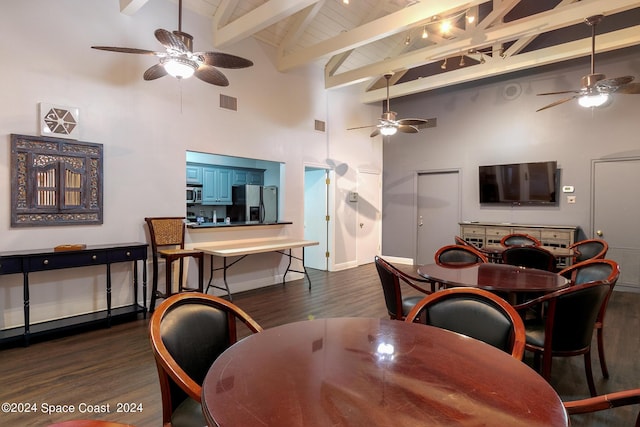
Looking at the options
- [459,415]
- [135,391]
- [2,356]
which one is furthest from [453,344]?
[2,356]

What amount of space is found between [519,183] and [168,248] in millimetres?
5972

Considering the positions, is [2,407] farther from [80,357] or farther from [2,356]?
[2,356]

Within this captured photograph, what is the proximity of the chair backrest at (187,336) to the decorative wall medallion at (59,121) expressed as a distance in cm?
320

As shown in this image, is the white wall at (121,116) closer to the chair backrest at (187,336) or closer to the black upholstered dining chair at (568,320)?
the chair backrest at (187,336)

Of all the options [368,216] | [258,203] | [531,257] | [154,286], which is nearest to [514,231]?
[531,257]

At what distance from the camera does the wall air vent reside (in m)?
5.19

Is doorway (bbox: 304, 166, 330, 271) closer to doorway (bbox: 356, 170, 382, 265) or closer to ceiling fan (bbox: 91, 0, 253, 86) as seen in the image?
doorway (bbox: 356, 170, 382, 265)

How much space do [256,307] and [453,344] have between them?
11.5 feet

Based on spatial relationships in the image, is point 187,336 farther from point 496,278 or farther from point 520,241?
point 520,241

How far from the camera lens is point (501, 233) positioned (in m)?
6.27

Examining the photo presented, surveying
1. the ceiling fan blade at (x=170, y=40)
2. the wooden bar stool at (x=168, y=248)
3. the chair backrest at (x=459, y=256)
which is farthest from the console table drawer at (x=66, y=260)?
the chair backrest at (x=459, y=256)

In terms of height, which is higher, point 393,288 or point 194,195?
point 194,195

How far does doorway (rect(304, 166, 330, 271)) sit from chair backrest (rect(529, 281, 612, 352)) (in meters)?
5.06

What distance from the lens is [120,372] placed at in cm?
281
